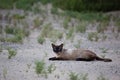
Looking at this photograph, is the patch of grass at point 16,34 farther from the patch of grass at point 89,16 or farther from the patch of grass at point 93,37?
the patch of grass at point 89,16

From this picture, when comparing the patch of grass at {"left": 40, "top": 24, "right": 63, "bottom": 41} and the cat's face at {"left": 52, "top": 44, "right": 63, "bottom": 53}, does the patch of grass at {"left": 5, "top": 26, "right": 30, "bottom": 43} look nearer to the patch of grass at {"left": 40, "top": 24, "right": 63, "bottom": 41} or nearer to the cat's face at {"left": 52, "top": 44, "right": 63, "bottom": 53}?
the patch of grass at {"left": 40, "top": 24, "right": 63, "bottom": 41}

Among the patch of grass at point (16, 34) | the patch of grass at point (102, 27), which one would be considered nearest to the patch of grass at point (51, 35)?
the patch of grass at point (16, 34)

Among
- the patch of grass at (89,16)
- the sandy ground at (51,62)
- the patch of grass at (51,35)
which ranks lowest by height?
the patch of grass at (89,16)

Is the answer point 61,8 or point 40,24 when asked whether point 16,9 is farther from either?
point 40,24

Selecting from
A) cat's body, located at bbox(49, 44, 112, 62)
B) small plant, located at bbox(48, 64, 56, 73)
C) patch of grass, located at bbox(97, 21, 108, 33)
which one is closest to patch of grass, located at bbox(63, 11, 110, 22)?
patch of grass, located at bbox(97, 21, 108, 33)

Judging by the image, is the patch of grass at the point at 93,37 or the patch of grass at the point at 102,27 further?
the patch of grass at the point at 102,27

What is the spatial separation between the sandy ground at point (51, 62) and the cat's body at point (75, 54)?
0.60ft

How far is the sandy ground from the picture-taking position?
36.2 ft

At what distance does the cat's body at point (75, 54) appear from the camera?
505 inches

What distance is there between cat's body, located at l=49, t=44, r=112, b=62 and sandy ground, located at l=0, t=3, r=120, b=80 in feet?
0.60

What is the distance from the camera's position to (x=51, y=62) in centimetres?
1271

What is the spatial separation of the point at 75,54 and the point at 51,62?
2.39ft

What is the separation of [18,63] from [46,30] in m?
6.80

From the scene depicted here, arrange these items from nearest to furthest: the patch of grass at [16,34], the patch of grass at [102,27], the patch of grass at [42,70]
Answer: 1. the patch of grass at [42,70]
2. the patch of grass at [16,34]
3. the patch of grass at [102,27]
